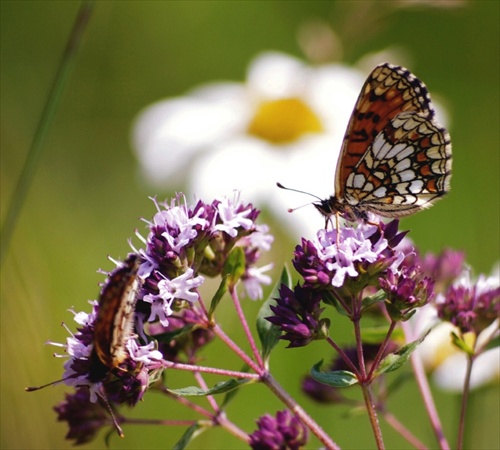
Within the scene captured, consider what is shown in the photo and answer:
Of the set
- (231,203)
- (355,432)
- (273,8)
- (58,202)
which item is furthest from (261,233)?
(273,8)

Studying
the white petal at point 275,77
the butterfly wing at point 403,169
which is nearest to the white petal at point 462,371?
the butterfly wing at point 403,169

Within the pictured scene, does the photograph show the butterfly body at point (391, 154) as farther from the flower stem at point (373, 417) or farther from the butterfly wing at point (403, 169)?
the flower stem at point (373, 417)

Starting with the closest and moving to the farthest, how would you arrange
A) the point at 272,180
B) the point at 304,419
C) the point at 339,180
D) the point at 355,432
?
the point at 304,419 < the point at 339,180 < the point at 355,432 < the point at 272,180

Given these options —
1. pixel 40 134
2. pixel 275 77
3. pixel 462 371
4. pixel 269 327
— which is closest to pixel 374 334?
pixel 269 327

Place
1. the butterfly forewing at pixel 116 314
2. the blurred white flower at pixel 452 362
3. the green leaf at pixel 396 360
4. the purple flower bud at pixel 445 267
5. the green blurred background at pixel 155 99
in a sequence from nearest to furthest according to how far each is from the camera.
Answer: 1. the butterfly forewing at pixel 116 314
2. the green leaf at pixel 396 360
3. the purple flower bud at pixel 445 267
4. the blurred white flower at pixel 452 362
5. the green blurred background at pixel 155 99

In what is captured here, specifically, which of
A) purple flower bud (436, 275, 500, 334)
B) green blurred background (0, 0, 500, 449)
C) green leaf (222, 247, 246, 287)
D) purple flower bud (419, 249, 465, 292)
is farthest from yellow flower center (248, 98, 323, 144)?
green leaf (222, 247, 246, 287)

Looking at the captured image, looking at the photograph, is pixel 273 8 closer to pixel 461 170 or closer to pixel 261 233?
pixel 461 170

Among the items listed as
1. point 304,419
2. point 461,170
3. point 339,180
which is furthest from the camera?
point 461,170
